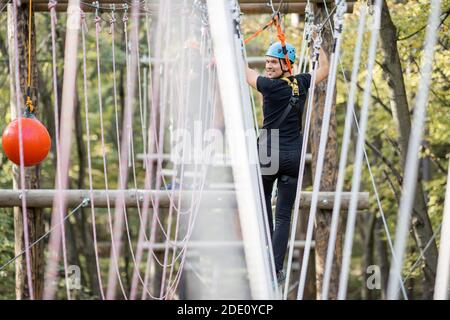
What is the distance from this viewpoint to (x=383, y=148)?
13703 mm

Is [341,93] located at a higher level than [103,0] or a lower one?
lower

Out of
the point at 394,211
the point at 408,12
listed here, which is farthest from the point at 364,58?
the point at 394,211

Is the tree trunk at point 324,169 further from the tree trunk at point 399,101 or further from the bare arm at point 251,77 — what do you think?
the bare arm at point 251,77

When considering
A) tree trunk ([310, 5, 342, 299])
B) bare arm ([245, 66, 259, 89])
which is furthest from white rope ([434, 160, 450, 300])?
tree trunk ([310, 5, 342, 299])

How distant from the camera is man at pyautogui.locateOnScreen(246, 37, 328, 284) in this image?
523 cm

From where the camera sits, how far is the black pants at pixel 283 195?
5.29m

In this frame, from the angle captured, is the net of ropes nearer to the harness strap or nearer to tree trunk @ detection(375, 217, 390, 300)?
the harness strap

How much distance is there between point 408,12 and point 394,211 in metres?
6.20

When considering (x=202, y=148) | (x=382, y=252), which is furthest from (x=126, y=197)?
(x=382, y=252)

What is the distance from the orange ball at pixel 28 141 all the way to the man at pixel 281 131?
1.38 meters

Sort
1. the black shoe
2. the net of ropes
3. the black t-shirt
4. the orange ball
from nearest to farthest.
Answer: the net of ropes → the black t-shirt → the black shoe → the orange ball

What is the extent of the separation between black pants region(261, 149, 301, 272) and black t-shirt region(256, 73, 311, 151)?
0.23 feet

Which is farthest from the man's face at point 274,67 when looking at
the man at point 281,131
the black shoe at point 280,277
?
the black shoe at point 280,277
